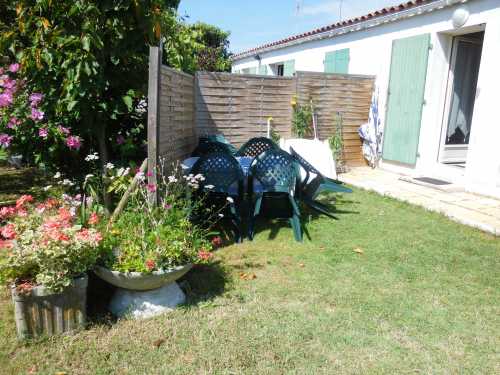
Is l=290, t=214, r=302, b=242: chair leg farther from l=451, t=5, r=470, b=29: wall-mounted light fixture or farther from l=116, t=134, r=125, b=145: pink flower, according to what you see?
l=451, t=5, r=470, b=29: wall-mounted light fixture

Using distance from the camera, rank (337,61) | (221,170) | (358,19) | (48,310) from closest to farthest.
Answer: (48,310) < (221,170) < (358,19) < (337,61)

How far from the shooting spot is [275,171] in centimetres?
459

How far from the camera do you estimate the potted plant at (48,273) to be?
2438mm

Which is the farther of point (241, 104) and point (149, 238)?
point (241, 104)

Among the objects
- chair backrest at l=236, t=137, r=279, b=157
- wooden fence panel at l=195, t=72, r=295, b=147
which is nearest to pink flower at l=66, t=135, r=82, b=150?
chair backrest at l=236, t=137, r=279, b=157

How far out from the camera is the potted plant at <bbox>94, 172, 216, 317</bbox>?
8.96ft

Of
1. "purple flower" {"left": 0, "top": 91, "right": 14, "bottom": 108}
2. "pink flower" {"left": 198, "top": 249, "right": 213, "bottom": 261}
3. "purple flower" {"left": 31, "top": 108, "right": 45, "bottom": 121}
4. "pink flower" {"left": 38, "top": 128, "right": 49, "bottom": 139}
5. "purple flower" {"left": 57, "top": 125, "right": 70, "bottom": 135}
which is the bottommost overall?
"pink flower" {"left": 198, "top": 249, "right": 213, "bottom": 261}

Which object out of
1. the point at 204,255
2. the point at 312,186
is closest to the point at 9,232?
the point at 204,255

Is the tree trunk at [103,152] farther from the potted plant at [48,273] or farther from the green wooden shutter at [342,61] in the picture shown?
the green wooden shutter at [342,61]

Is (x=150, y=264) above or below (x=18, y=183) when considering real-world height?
above

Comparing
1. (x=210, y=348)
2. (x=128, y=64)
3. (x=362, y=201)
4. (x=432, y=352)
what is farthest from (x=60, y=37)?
(x=362, y=201)

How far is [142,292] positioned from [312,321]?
1226 mm

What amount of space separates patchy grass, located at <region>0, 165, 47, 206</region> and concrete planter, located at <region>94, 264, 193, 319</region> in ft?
10.6

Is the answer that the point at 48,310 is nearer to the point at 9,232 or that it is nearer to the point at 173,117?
the point at 9,232
